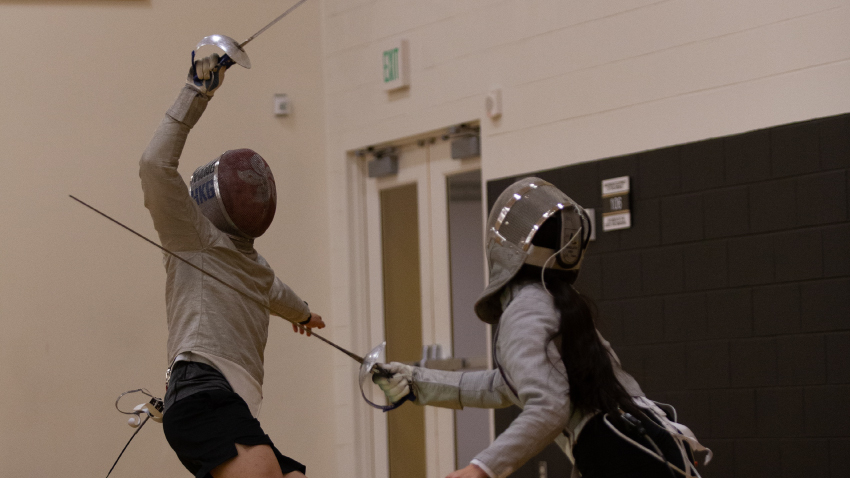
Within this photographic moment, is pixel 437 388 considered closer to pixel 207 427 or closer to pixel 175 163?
pixel 207 427

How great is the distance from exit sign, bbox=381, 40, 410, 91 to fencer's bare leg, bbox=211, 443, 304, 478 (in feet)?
9.04

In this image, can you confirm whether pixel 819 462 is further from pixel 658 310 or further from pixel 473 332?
pixel 473 332

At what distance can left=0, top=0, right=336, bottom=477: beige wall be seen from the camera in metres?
4.29

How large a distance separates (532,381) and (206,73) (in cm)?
109

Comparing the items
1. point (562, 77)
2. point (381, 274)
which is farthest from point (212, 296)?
point (381, 274)

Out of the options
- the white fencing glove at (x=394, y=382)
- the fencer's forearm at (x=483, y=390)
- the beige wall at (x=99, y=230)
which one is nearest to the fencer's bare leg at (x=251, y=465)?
the white fencing glove at (x=394, y=382)

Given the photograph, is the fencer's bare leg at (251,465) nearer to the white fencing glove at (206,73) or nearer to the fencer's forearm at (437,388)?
the fencer's forearm at (437,388)

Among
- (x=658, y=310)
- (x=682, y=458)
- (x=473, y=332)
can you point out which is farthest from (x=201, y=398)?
(x=473, y=332)

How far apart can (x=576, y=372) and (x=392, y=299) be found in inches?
118

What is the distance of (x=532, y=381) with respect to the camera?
189 cm

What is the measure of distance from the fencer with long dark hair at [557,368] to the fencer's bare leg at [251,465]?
0.57 m

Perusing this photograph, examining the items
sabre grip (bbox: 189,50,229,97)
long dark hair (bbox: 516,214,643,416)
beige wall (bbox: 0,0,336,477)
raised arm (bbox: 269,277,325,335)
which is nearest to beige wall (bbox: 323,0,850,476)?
beige wall (bbox: 0,0,336,477)

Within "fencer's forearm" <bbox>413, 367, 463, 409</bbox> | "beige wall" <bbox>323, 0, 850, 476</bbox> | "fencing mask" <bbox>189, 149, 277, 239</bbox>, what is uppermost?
"beige wall" <bbox>323, 0, 850, 476</bbox>

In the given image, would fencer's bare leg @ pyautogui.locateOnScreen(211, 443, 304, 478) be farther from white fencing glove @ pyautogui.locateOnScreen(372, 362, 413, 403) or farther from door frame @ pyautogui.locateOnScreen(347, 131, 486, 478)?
door frame @ pyautogui.locateOnScreen(347, 131, 486, 478)
